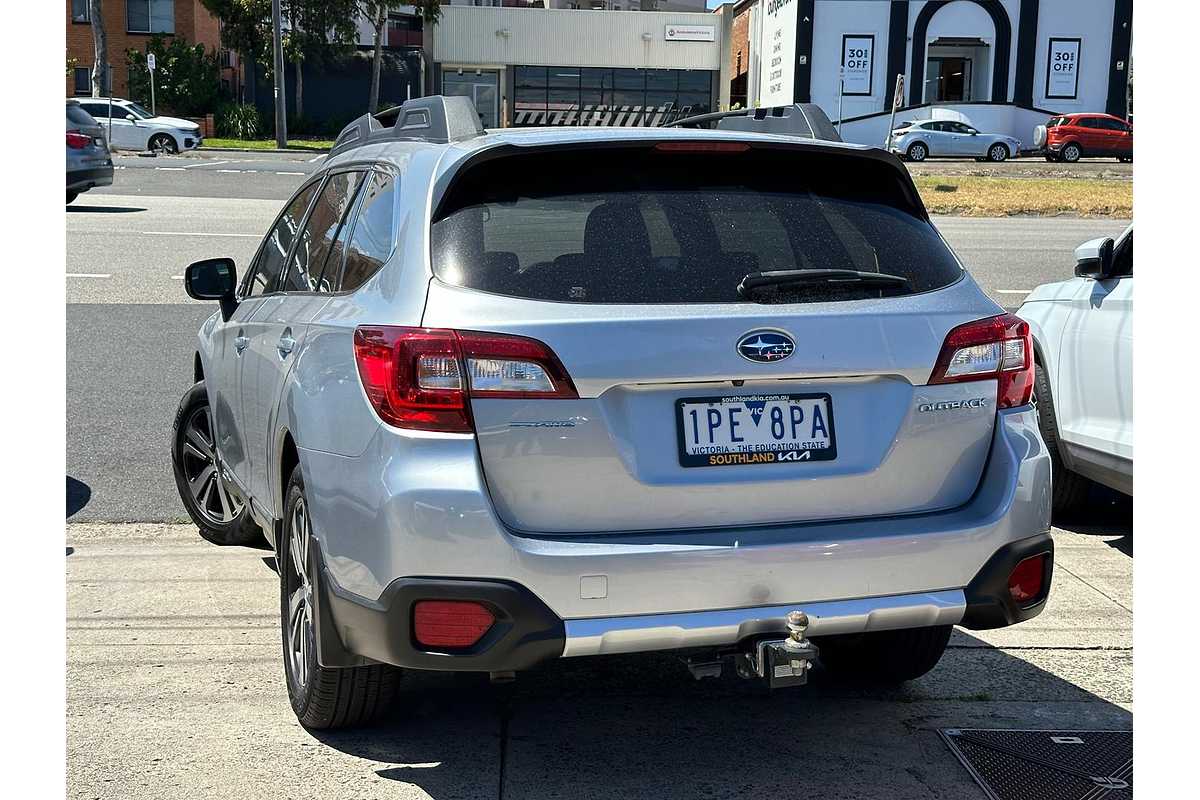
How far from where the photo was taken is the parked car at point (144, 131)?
39031 millimetres

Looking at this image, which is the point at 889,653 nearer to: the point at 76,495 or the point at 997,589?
the point at 997,589

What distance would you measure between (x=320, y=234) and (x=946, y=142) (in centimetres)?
3973

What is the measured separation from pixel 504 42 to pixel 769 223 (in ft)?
196

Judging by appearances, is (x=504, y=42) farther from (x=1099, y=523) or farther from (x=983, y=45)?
(x=1099, y=523)

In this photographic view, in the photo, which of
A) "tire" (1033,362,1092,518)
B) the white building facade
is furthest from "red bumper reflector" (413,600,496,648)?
the white building facade

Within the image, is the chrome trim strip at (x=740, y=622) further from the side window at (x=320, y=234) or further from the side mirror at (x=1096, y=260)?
the side mirror at (x=1096, y=260)

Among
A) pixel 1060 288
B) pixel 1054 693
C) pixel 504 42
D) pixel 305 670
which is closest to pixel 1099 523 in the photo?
pixel 1060 288

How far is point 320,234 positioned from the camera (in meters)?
4.68

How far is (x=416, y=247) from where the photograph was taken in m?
3.63

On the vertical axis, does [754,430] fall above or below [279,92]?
below

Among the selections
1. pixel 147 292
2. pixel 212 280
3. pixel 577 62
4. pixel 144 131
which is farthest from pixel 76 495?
pixel 577 62

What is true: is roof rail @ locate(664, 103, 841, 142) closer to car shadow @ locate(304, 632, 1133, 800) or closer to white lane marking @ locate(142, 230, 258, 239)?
car shadow @ locate(304, 632, 1133, 800)

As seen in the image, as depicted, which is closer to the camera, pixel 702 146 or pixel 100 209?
pixel 702 146

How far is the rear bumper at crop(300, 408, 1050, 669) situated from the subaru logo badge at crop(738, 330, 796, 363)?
0.44 meters
